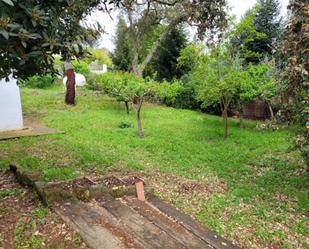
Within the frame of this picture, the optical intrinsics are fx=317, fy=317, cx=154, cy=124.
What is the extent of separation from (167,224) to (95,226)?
0.82 m

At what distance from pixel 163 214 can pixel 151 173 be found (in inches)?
76.2

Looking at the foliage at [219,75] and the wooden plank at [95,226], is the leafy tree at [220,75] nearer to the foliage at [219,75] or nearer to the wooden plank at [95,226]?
the foliage at [219,75]

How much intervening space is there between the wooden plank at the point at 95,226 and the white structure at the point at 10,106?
18.7 ft

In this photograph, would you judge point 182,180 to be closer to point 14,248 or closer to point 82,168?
point 82,168

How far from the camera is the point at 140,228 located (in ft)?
10.9

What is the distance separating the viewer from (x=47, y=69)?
303 cm

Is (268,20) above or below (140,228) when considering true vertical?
above

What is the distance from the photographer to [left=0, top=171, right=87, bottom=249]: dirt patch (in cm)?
289

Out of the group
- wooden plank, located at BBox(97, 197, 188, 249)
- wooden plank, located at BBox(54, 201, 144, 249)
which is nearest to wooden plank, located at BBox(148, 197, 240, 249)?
wooden plank, located at BBox(97, 197, 188, 249)

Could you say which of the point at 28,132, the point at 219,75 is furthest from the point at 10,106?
the point at 219,75

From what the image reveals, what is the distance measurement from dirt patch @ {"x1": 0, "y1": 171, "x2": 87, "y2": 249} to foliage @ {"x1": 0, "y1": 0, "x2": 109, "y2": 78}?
1.51 metres

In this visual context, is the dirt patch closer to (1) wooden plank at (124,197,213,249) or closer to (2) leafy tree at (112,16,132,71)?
(1) wooden plank at (124,197,213,249)

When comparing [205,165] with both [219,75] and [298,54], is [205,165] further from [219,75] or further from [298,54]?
[298,54]

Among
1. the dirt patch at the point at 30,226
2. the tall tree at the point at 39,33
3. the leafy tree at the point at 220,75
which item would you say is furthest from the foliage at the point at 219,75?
the dirt patch at the point at 30,226
